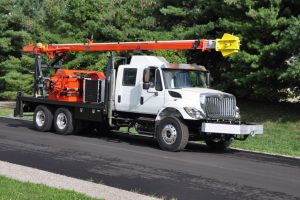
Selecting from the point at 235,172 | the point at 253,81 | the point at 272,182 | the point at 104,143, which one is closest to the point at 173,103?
the point at 104,143

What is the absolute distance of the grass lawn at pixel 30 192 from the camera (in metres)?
7.36

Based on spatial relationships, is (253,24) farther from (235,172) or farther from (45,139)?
(235,172)

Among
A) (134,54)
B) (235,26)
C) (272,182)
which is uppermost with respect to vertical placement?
(235,26)

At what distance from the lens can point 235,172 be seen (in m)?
11.0

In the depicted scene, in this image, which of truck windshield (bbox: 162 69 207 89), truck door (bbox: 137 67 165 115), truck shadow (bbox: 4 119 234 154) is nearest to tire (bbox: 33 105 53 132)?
truck shadow (bbox: 4 119 234 154)

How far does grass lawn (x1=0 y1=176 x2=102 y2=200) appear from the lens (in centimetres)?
736

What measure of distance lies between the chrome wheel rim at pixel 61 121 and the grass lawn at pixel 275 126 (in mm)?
5385

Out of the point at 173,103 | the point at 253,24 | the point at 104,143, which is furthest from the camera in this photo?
the point at 253,24

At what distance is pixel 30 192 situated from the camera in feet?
25.3

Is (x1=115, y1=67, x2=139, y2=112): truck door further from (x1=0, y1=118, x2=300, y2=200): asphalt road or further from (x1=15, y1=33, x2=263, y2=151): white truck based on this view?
(x1=0, y1=118, x2=300, y2=200): asphalt road

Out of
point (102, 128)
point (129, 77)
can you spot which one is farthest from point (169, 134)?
point (102, 128)

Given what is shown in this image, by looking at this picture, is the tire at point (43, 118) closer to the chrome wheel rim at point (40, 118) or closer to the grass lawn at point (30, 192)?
the chrome wheel rim at point (40, 118)

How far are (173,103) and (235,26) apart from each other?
333 inches

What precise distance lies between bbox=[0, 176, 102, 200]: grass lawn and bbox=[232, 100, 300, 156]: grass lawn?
8.46 metres
